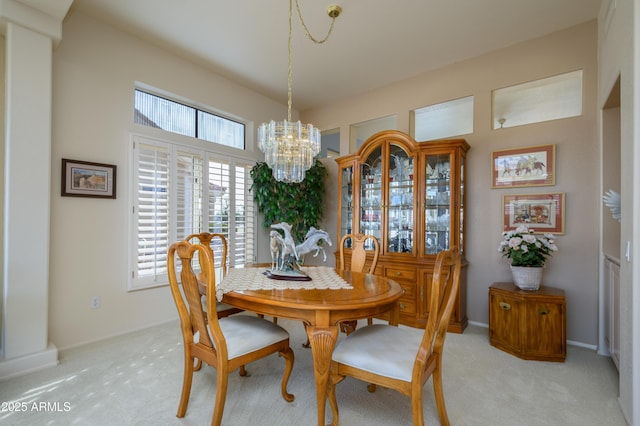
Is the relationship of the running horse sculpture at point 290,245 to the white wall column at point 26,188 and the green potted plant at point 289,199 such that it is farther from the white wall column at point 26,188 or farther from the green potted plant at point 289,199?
the white wall column at point 26,188

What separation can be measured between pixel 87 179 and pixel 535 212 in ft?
14.9

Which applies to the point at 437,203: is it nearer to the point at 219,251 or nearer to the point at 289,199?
the point at 289,199

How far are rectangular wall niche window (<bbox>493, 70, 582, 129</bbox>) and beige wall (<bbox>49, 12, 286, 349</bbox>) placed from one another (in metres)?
3.93

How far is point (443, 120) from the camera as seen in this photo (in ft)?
12.5

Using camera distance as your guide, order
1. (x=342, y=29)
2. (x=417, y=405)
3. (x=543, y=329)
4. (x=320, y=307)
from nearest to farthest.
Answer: (x=417, y=405), (x=320, y=307), (x=543, y=329), (x=342, y=29)

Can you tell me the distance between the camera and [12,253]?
2.25 metres

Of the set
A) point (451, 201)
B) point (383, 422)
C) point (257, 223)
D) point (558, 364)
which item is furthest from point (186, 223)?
point (558, 364)

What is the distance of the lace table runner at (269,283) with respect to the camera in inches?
74.3

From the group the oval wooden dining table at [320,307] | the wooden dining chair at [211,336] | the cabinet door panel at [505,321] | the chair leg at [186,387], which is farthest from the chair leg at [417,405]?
the cabinet door panel at [505,321]

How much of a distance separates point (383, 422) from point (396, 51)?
11.5ft

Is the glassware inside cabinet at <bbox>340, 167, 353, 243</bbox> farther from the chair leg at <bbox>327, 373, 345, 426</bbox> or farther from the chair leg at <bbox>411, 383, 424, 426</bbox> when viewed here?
the chair leg at <bbox>411, 383, 424, 426</bbox>

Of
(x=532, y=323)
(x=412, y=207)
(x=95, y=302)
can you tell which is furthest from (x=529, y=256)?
(x=95, y=302)

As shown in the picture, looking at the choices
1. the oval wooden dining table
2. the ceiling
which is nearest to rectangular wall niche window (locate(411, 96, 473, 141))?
the ceiling

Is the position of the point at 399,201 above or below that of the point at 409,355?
above
